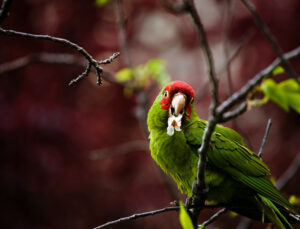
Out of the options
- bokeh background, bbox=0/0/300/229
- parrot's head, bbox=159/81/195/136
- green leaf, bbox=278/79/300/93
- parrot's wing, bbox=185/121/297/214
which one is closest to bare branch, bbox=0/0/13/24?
parrot's head, bbox=159/81/195/136

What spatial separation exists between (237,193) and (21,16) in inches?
98.1

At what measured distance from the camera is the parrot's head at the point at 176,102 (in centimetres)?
164

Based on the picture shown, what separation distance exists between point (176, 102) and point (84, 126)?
64.2 inches

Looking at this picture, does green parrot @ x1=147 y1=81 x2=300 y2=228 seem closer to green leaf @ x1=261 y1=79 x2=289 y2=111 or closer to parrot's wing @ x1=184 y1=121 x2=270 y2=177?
parrot's wing @ x1=184 y1=121 x2=270 y2=177

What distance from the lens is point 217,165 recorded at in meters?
1.83

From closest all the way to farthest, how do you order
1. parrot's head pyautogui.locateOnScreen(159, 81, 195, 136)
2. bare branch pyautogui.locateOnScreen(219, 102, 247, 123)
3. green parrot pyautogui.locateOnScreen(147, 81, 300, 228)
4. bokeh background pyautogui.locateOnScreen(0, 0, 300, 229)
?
bare branch pyautogui.locateOnScreen(219, 102, 247, 123), parrot's head pyautogui.locateOnScreen(159, 81, 195, 136), green parrot pyautogui.locateOnScreen(147, 81, 300, 228), bokeh background pyautogui.locateOnScreen(0, 0, 300, 229)

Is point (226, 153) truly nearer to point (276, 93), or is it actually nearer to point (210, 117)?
point (276, 93)

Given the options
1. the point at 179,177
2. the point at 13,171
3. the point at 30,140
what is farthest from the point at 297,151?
the point at 13,171

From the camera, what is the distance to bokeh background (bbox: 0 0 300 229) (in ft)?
9.83

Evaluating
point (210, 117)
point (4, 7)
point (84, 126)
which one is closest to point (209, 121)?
point (210, 117)

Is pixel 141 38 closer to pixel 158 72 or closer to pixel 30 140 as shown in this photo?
pixel 158 72

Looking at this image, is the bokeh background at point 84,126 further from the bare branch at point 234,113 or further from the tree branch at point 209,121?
the bare branch at point 234,113

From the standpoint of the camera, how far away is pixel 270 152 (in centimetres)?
316

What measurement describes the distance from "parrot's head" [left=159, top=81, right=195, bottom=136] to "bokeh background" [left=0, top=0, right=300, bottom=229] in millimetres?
1140
